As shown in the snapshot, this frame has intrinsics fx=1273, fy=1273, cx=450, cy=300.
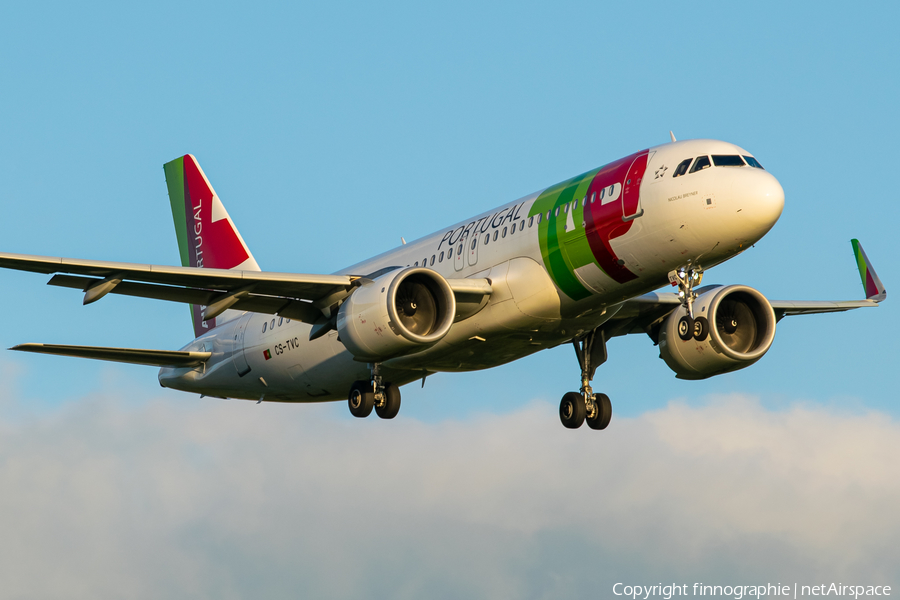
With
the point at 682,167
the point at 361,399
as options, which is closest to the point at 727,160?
the point at 682,167

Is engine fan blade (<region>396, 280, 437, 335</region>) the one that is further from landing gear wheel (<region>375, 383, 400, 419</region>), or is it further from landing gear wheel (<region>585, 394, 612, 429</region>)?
landing gear wheel (<region>585, 394, 612, 429</region>)

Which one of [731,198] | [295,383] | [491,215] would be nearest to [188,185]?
[295,383]

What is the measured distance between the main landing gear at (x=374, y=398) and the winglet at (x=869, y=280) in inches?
601

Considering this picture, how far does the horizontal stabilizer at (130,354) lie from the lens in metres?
33.2

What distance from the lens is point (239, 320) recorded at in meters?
39.6

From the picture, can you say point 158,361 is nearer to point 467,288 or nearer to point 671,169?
point 467,288

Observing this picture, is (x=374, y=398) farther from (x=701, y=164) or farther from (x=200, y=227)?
(x=200, y=227)

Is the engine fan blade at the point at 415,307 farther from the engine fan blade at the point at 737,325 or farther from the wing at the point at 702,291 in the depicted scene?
the engine fan blade at the point at 737,325

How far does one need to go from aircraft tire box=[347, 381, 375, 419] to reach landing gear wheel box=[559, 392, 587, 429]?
19.2 ft

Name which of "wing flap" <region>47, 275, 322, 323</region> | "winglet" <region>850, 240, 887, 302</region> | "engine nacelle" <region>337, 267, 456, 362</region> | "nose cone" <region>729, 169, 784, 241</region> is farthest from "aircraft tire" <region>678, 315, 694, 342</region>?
"winglet" <region>850, 240, 887, 302</region>

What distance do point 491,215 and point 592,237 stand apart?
13.6 ft

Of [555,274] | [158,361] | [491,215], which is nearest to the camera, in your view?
[555,274]

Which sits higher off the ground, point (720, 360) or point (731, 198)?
point (731, 198)

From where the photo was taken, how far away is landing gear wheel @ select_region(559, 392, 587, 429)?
119 ft
